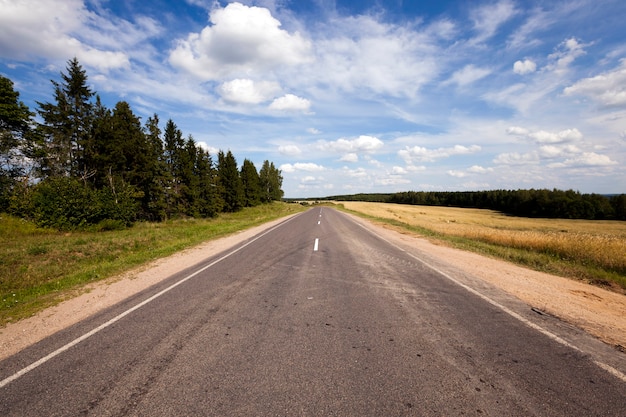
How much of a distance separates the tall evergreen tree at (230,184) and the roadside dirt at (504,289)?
139 ft

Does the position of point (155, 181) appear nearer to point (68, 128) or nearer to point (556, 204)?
point (68, 128)

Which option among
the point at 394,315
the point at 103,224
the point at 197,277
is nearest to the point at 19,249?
the point at 103,224

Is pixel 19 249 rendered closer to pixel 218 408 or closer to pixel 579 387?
pixel 218 408

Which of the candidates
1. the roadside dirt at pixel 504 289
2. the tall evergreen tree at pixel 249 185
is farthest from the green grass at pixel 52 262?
the tall evergreen tree at pixel 249 185

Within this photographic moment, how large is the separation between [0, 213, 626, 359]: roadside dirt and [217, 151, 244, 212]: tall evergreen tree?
4249 centimetres

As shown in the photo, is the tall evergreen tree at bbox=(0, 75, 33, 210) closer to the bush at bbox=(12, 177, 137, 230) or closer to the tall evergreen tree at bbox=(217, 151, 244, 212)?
the bush at bbox=(12, 177, 137, 230)

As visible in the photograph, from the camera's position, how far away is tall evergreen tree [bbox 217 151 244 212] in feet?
167

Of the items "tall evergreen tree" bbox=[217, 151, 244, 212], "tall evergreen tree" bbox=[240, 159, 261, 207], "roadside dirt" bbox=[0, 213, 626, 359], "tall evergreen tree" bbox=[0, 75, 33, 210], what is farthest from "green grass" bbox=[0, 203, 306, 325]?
"tall evergreen tree" bbox=[240, 159, 261, 207]

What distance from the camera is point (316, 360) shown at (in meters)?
3.44

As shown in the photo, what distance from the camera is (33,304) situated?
5.81 m

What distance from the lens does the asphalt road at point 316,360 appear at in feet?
8.80

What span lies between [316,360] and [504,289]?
5.68 meters

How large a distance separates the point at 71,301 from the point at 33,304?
2.42 feet

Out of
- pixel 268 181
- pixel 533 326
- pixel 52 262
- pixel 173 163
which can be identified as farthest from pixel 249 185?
pixel 533 326
